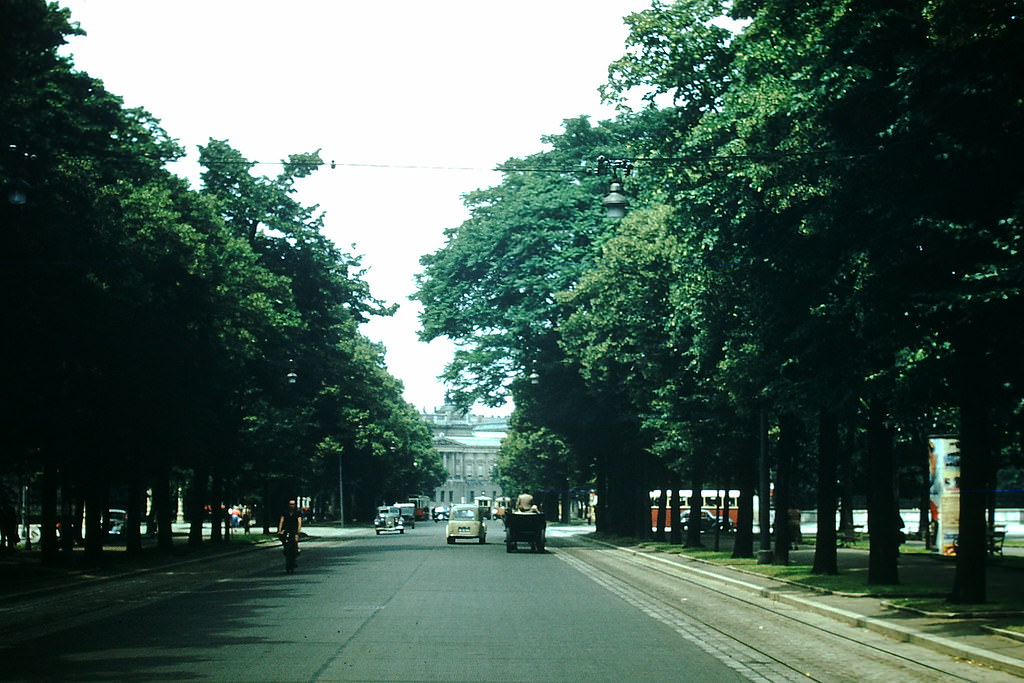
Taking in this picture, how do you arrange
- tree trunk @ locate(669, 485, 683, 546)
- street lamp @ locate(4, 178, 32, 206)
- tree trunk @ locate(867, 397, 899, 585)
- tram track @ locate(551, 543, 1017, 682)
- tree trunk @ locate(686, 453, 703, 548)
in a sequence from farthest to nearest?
tree trunk @ locate(669, 485, 683, 546), tree trunk @ locate(686, 453, 703, 548), tree trunk @ locate(867, 397, 899, 585), street lamp @ locate(4, 178, 32, 206), tram track @ locate(551, 543, 1017, 682)

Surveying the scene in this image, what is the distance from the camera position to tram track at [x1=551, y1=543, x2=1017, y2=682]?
46.7 feet

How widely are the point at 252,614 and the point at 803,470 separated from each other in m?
40.9

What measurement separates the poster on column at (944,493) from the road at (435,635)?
884 centimetres

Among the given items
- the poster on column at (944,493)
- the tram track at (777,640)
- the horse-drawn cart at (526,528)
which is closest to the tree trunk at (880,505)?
the tram track at (777,640)

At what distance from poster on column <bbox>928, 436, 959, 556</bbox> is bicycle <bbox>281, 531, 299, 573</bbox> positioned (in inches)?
648

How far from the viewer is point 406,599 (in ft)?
81.0

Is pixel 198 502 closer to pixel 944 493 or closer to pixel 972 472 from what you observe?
pixel 944 493

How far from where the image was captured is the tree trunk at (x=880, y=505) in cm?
2655

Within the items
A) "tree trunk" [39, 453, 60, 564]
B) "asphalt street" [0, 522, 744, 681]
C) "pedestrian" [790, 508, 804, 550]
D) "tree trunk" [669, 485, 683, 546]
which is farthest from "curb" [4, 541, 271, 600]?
"pedestrian" [790, 508, 804, 550]

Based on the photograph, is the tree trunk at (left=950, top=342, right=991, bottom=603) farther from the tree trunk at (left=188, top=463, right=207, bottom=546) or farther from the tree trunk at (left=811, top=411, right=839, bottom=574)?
the tree trunk at (left=188, top=463, right=207, bottom=546)

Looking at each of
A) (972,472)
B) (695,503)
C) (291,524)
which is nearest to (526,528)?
(695,503)

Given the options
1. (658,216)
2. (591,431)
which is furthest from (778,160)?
(591,431)

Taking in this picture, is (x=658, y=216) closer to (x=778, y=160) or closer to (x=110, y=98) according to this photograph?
(x=110, y=98)

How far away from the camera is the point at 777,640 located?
58.5ft
